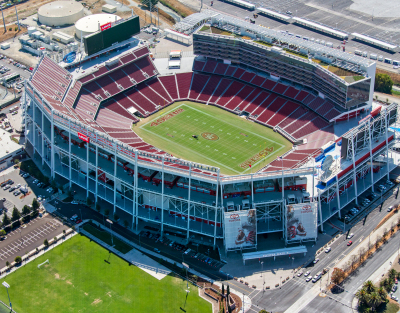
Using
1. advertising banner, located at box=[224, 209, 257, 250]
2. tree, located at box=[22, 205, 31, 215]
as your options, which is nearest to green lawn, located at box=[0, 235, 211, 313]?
advertising banner, located at box=[224, 209, 257, 250]

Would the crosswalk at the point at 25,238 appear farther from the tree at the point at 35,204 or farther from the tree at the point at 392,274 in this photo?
the tree at the point at 392,274

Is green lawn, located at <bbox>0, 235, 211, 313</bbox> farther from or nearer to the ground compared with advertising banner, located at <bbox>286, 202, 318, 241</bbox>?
nearer to the ground

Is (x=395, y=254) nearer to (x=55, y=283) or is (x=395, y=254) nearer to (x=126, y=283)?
(x=126, y=283)

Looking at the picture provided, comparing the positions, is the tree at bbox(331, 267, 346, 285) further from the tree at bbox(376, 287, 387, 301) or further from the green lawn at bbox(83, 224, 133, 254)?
the green lawn at bbox(83, 224, 133, 254)

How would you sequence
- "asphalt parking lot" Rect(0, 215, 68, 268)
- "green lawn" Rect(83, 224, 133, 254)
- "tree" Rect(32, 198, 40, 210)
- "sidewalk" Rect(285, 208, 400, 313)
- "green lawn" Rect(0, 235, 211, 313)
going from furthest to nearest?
1. "tree" Rect(32, 198, 40, 210)
2. "green lawn" Rect(83, 224, 133, 254)
3. "asphalt parking lot" Rect(0, 215, 68, 268)
4. "green lawn" Rect(0, 235, 211, 313)
5. "sidewalk" Rect(285, 208, 400, 313)

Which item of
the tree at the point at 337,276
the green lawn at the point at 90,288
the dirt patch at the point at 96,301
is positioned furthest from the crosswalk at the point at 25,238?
the tree at the point at 337,276

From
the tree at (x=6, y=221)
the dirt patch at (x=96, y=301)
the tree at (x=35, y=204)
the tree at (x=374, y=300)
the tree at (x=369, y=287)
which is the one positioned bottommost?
the dirt patch at (x=96, y=301)

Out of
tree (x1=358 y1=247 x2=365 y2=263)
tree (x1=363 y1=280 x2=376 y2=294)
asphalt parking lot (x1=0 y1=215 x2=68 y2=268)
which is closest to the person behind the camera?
tree (x1=363 y1=280 x2=376 y2=294)

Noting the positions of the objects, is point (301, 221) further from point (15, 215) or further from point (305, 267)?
point (15, 215)
